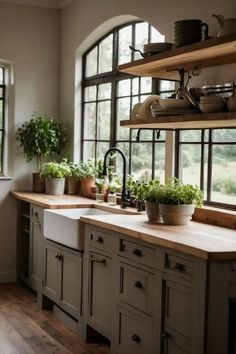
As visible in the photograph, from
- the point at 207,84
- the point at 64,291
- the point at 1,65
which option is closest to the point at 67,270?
the point at 64,291

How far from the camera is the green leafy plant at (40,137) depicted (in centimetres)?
585

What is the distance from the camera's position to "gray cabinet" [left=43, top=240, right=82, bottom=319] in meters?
4.34

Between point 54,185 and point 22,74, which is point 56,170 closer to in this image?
point 54,185

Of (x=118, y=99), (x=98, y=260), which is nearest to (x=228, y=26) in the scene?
(x=98, y=260)

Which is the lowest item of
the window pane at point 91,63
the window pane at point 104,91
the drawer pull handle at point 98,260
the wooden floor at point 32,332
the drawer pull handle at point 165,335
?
the wooden floor at point 32,332

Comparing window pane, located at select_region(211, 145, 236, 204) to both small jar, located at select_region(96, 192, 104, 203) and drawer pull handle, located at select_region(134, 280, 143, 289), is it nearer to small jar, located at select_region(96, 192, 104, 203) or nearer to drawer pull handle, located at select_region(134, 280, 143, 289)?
drawer pull handle, located at select_region(134, 280, 143, 289)

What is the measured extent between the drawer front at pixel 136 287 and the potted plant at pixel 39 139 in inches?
98.0

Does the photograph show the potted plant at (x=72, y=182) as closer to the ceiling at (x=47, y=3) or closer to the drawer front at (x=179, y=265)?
the ceiling at (x=47, y=3)

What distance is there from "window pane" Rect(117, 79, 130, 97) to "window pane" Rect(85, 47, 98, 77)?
0.55 metres

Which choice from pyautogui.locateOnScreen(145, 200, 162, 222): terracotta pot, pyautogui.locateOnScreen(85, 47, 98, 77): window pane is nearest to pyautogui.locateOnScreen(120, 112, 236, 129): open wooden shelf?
pyautogui.locateOnScreen(145, 200, 162, 222): terracotta pot

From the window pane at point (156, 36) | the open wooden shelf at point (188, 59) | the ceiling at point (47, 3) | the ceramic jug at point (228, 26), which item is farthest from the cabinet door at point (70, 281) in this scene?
the ceiling at point (47, 3)

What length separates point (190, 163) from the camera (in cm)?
421

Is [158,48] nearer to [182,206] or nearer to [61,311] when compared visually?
[182,206]

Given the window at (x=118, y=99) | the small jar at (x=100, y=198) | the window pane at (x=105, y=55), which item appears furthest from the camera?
the window pane at (x=105, y=55)
